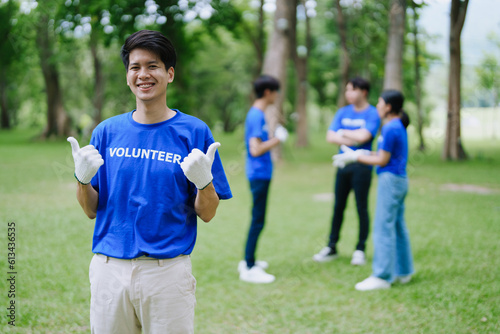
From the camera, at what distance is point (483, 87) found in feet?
103

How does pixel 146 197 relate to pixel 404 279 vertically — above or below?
above

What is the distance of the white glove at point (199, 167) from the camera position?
→ 1.96 metres

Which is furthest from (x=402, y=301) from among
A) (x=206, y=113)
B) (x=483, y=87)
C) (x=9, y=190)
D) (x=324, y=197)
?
(x=206, y=113)

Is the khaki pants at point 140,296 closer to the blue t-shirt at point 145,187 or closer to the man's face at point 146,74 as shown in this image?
the blue t-shirt at point 145,187

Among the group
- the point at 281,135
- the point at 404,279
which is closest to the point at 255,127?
the point at 281,135

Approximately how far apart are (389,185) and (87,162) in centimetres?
317

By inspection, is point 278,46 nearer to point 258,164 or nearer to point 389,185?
point 258,164

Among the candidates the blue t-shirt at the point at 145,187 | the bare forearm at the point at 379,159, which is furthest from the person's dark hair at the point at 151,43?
the bare forearm at the point at 379,159

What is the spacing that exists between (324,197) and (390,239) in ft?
19.8

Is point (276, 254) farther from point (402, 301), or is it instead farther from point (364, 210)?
point (402, 301)

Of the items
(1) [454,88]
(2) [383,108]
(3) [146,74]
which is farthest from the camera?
(1) [454,88]

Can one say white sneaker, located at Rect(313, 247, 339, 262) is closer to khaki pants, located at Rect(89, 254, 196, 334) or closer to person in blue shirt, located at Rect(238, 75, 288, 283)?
person in blue shirt, located at Rect(238, 75, 288, 283)

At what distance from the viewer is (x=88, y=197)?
211 centimetres

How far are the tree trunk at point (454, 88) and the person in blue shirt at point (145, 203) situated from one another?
15720 mm
